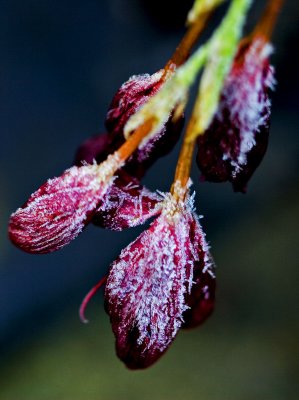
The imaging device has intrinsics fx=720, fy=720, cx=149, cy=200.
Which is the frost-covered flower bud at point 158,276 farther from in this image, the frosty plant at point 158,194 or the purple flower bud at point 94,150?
the purple flower bud at point 94,150

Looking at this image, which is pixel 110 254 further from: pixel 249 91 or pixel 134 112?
pixel 249 91

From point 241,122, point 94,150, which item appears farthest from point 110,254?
point 241,122

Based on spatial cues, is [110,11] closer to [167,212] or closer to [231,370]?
[231,370]

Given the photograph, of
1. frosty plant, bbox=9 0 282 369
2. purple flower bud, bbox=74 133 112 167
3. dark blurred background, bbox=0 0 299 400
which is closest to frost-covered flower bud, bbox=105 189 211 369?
frosty plant, bbox=9 0 282 369

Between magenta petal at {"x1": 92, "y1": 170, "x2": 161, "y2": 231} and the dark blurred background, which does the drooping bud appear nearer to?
magenta petal at {"x1": 92, "y1": 170, "x2": 161, "y2": 231}

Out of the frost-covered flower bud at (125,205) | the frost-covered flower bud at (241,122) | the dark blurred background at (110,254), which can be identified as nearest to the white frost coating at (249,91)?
the frost-covered flower bud at (241,122)
